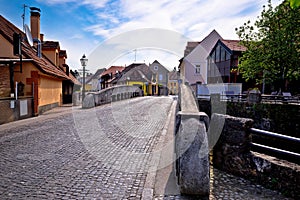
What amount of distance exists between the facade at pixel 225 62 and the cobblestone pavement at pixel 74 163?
2140 cm

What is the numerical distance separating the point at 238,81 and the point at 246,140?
975 inches

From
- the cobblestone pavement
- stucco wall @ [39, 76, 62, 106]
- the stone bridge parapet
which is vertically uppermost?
stucco wall @ [39, 76, 62, 106]

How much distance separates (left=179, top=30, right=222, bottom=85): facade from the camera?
36469 mm

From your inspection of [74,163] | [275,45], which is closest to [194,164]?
[74,163]

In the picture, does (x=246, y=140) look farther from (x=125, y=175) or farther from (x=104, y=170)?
(x=104, y=170)

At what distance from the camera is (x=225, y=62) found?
2808cm

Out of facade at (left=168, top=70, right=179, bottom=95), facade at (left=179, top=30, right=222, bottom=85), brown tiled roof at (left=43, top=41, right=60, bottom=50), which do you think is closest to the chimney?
brown tiled roof at (left=43, top=41, right=60, bottom=50)

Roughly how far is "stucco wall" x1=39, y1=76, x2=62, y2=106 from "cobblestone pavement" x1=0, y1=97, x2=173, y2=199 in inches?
235

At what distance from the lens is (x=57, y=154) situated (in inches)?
210

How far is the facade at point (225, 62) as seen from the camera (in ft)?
88.4

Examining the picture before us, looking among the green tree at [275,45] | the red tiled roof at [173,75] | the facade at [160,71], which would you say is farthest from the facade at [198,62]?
the facade at [160,71]

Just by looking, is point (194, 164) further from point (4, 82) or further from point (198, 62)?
point (198, 62)

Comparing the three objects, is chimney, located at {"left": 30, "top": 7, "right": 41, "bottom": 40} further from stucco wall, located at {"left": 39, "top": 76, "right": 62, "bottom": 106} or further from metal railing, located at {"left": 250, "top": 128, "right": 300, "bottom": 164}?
metal railing, located at {"left": 250, "top": 128, "right": 300, "bottom": 164}

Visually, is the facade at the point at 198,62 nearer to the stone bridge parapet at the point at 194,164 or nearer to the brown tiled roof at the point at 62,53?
the brown tiled roof at the point at 62,53
